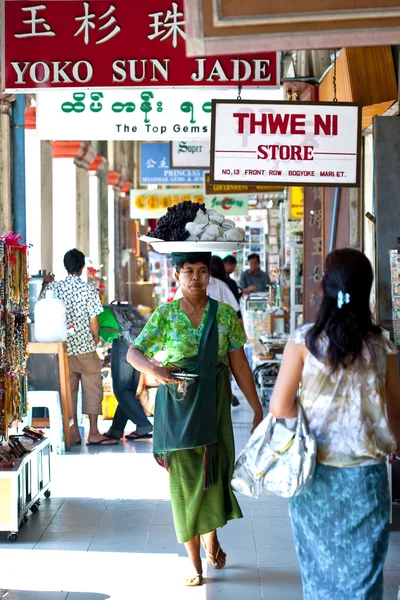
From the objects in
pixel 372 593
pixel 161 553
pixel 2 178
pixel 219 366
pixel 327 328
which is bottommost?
pixel 161 553

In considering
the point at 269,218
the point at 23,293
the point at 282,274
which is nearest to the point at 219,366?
the point at 23,293

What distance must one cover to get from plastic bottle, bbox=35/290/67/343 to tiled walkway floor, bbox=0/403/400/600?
4.81 ft

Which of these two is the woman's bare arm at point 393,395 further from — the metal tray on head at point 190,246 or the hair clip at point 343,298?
the metal tray on head at point 190,246

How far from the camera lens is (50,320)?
8.00m

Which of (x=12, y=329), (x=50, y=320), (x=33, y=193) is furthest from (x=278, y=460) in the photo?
(x=33, y=193)

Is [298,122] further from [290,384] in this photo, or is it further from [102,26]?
[290,384]

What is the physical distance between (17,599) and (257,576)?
1.26 metres

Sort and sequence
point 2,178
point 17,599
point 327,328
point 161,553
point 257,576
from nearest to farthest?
point 327,328 < point 17,599 < point 257,576 < point 161,553 < point 2,178

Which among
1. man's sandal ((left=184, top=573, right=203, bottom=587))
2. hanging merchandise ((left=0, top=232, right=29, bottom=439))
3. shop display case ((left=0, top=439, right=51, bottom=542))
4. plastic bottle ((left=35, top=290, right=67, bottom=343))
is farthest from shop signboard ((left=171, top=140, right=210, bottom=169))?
man's sandal ((left=184, top=573, right=203, bottom=587))

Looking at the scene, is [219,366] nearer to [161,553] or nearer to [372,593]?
[161,553]

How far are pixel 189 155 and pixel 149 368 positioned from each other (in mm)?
7544

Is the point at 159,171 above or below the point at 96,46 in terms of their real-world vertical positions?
below

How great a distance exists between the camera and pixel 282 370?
3.20m

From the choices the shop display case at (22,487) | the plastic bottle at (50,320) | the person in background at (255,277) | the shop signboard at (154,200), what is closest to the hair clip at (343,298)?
the shop display case at (22,487)
